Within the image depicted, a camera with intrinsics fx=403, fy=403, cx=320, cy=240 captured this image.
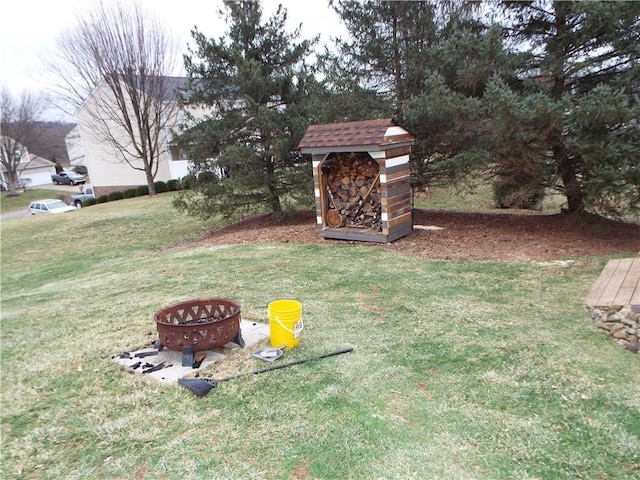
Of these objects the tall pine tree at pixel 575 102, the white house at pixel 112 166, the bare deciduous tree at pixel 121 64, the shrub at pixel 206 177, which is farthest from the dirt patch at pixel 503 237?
the white house at pixel 112 166

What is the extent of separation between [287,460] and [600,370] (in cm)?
213

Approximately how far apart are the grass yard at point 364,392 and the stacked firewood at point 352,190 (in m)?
2.21

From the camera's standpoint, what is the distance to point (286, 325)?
3195 mm

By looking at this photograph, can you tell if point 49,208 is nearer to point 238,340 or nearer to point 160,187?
point 160,187

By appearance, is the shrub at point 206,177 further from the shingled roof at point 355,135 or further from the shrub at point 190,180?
the shingled roof at point 355,135

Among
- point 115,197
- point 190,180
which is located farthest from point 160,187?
point 190,180

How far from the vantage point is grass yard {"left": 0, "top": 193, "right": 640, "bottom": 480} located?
6.73ft

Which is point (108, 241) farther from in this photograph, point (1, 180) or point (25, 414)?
point (1, 180)

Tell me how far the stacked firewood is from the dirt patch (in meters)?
0.52

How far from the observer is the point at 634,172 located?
514cm

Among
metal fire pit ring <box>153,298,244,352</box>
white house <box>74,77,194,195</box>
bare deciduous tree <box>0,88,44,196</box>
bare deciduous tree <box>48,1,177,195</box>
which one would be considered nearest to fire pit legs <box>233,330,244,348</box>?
metal fire pit ring <box>153,298,244,352</box>

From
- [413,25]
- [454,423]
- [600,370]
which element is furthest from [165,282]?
[413,25]

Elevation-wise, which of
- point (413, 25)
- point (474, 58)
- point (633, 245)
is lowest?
point (633, 245)

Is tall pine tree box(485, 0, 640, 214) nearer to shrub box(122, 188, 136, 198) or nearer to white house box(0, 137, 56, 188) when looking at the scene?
shrub box(122, 188, 136, 198)
